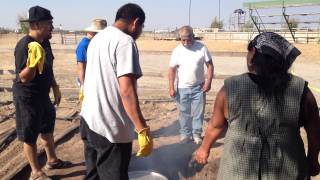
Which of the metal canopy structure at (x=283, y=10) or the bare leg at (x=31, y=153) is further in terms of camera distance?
the metal canopy structure at (x=283, y=10)

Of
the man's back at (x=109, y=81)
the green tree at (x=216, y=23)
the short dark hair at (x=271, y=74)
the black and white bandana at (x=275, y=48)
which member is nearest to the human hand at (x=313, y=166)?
the short dark hair at (x=271, y=74)

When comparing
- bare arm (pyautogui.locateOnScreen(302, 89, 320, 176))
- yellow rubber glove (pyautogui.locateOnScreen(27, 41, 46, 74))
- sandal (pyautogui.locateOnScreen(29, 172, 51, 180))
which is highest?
yellow rubber glove (pyautogui.locateOnScreen(27, 41, 46, 74))

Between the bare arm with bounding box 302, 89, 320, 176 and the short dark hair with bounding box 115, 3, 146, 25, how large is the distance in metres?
1.45

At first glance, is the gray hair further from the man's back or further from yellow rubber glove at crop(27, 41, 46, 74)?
the man's back

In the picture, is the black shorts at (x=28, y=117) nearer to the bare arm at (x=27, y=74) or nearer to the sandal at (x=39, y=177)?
the bare arm at (x=27, y=74)

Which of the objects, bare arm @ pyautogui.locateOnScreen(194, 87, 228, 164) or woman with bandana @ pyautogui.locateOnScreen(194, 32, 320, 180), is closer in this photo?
woman with bandana @ pyautogui.locateOnScreen(194, 32, 320, 180)

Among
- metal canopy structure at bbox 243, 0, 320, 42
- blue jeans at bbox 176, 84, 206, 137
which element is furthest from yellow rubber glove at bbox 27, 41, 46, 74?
metal canopy structure at bbox 243, 0, 320, 42

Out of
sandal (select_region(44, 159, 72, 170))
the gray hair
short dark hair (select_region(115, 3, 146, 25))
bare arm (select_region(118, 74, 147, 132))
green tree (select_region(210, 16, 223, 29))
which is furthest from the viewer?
green tree (select_region(210, 16, 223, 29))

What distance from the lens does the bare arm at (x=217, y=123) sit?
266cm

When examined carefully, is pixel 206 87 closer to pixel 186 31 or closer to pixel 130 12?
pixel 186 31

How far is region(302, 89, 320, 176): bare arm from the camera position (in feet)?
8.35

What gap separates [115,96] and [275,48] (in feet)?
4.30

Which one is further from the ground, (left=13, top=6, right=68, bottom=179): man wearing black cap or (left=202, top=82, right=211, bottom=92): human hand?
(left=13, top=6, right=68, bottom=179): man wearing black cap

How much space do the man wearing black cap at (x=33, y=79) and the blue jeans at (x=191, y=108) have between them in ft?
7.61
